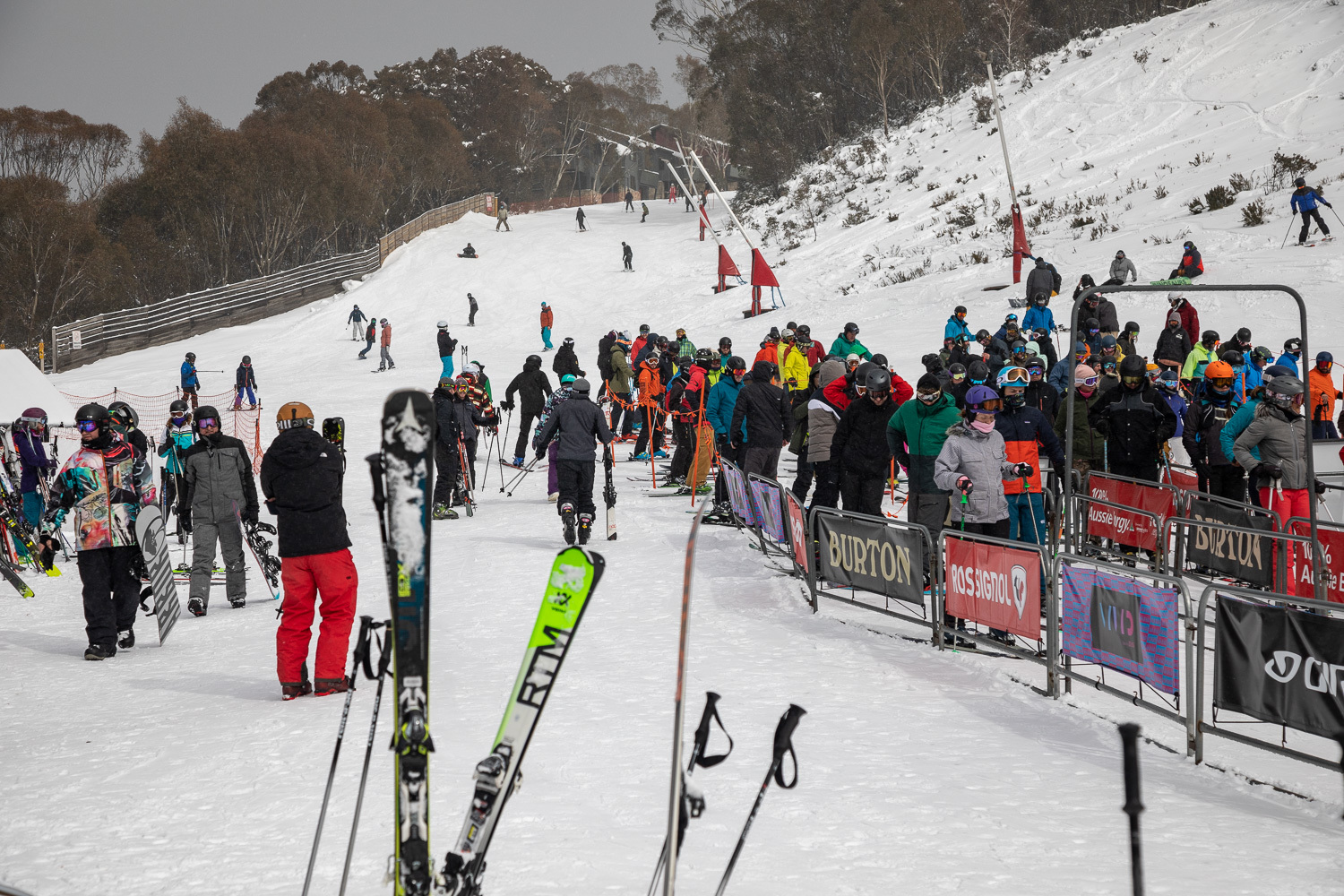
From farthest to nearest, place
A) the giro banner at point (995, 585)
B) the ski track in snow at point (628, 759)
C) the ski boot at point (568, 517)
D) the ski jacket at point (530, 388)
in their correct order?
the ski jacket at point (530, 388) < the ski boot at point (568, 517) < the giro banner at point (995, 585) < the ski track in snow at point (628, 759)

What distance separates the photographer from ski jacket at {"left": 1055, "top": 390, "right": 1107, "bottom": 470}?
34.4ft

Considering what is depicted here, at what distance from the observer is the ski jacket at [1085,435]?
10477 mm

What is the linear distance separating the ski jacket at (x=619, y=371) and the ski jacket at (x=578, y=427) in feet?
24.0

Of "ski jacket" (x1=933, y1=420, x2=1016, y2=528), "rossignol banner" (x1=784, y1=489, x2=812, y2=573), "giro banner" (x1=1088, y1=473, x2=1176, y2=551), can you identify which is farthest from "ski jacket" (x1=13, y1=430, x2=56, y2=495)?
"giro banner" (x1=1088, y1=473, x2=1176, y2=551)

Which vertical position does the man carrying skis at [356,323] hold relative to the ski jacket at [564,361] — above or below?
above

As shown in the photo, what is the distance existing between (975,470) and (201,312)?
4289 centimetres

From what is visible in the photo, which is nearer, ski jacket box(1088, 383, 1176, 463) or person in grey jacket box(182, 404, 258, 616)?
person in grey jacket box(182, 404, 258, 616)

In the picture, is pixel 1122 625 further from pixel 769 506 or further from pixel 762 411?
pixel 762 411

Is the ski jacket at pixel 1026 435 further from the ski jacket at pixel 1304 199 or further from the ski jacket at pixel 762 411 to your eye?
the ski jacket at pixel 1304 199

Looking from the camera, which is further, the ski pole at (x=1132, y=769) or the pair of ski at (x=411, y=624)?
the pair of ski at (x=411, y=624)

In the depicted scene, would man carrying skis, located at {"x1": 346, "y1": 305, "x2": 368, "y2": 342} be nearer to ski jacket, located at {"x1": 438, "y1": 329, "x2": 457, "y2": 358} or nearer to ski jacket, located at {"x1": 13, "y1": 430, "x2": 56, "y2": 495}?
ski jacket, located at {"x1": 438, "y1": 329, "x2": 457, "y2": 358}

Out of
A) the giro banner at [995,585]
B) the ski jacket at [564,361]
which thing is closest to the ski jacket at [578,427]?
the giro banner at [995,585]

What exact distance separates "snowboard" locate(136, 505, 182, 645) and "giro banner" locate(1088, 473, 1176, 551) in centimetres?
800

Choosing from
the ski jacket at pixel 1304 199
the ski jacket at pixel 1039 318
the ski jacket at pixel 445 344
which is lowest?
the ski jacket at pixel 1039 318
